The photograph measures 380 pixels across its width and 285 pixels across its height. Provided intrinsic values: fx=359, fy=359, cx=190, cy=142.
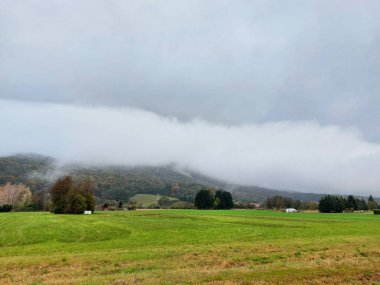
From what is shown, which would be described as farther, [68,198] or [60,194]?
[60,194]

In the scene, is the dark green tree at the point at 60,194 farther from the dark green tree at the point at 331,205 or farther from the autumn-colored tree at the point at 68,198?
the dark green tree at the point at 331,205

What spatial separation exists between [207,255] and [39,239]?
997 inches

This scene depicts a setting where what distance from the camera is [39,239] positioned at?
1681 inches

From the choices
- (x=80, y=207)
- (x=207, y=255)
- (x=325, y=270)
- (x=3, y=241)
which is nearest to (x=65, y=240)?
(x=3, y=241)

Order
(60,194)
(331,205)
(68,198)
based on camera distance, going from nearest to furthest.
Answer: (68,198)
(60,194)
(331,205)

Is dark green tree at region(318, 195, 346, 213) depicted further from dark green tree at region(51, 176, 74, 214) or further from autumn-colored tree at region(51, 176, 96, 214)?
dark green tree at region(51, 176, 74, 214)

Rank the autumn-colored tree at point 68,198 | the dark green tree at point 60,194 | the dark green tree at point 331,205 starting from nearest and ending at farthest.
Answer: the autumn-colored tree at point 68,198 < the dark green tree at point 60,194 < the dark green tree at point 331,205

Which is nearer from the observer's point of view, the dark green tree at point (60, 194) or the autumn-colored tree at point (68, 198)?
the autumn-colored tree at point (68, 198)

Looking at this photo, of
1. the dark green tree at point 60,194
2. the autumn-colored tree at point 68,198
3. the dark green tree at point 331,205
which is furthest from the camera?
the dark green tree at point 331,205

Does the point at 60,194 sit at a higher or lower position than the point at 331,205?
lower

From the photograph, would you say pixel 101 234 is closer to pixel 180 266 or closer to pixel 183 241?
pixel 183 241

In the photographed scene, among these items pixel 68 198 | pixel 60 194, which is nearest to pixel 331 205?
pixel 68 198

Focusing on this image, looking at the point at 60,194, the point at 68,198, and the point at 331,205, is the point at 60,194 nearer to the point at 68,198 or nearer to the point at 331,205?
the point at 68,198

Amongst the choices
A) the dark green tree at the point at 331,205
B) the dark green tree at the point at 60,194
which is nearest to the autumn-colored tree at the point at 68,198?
the dark green tree at the point at 60,194
